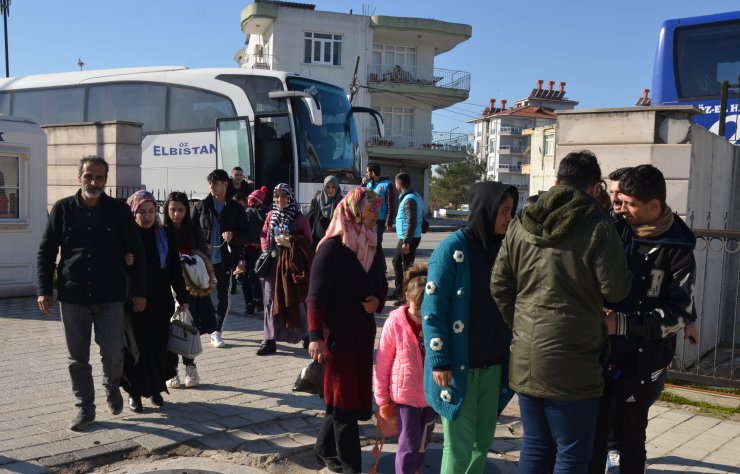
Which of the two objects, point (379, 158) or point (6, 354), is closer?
point (6, 354)

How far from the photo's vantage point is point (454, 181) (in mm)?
63219

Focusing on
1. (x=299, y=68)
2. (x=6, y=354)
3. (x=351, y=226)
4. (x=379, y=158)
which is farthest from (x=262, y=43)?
(x=351, y=226)

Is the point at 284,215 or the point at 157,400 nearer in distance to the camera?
the point at 157,400

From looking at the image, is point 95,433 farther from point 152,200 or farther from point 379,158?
point 379,158

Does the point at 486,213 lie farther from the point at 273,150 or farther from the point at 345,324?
the point at 273,150

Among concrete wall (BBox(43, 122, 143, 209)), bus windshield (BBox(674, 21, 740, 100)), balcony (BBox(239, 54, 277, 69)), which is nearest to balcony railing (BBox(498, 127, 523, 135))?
balcony (BBox(239, 54, 277, 69))

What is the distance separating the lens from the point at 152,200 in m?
6.08

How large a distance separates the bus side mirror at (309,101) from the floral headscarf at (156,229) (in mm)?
10109

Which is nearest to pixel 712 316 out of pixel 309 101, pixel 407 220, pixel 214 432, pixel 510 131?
pixel 407 220

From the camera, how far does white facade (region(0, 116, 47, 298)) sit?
36.2 ft

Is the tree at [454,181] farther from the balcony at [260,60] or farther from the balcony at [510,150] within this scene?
the balcony at [510,150]

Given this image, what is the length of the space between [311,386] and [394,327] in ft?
3.75

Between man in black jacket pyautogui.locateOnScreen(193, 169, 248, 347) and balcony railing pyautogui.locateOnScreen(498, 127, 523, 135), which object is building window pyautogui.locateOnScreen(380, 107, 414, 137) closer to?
man in black jacket pyautogui.locateOnScreen(193, 169, 248, 347)

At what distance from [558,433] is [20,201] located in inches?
399
